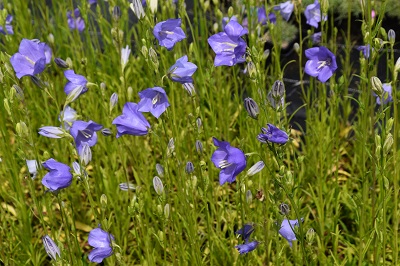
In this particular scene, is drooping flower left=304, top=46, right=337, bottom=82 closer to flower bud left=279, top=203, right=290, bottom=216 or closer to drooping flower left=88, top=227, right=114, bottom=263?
flower bud left=279, top=203, right=290, bottom=216

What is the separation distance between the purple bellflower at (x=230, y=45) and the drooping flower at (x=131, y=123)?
0.34 metres

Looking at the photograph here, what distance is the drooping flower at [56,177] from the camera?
6.32 ft

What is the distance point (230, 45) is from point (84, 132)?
694 millimetres

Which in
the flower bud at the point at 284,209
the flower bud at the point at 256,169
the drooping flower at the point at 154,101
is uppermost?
the drooping flower at the point at 154,101

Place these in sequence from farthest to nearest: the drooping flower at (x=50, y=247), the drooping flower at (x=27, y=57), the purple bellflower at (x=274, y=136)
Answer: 1. the drooping flower at (x=27, y=57)
2. the drooping flower at (x=50, y=247)
3. the purple bellflower at (x=274, y=136)

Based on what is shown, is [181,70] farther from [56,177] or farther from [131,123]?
[56,177]

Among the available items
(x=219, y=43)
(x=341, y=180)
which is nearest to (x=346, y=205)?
(x=341, y=180)

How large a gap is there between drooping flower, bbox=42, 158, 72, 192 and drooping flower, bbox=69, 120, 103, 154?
344 mm

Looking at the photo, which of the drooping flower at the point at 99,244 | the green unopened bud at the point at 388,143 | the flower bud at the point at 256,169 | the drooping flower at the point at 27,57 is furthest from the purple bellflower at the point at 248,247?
the drooping flower at the point at 27,57

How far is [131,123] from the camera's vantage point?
2.06 metres

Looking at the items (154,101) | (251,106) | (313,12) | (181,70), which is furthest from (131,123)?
(313,12)

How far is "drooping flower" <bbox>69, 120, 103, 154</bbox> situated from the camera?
2.31 meters

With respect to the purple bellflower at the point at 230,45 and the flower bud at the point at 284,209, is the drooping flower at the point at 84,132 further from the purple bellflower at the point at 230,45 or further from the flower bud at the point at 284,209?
the flower bud at the point at 284,209

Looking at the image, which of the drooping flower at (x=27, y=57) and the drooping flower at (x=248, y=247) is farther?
the drooping flower at (x=27, y=57)
